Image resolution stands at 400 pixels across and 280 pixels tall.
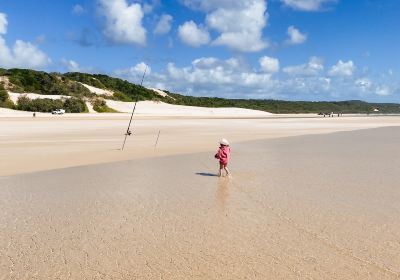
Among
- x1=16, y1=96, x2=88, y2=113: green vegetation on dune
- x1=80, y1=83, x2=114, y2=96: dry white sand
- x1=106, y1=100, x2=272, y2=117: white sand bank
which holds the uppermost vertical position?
x1=80, y1=83, x2=114, y2=96: dry white sand

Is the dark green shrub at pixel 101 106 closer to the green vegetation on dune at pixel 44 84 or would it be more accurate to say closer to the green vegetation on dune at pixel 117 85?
the green vegetation on dune at pixel 44 84

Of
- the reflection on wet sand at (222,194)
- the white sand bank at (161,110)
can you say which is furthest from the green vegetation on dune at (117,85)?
the reflection on wet sand at (222,194)

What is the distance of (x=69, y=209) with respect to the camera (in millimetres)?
9945

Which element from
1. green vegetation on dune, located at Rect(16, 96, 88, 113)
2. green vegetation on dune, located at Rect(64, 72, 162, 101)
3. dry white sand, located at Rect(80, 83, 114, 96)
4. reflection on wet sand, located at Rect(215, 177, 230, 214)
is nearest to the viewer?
reflection on wet sand, located at Rect(215, 177, 230, 214)

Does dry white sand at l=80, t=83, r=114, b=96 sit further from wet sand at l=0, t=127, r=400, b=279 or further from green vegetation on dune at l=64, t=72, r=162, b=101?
wet sand at l=0, t=127, r=400, b=279

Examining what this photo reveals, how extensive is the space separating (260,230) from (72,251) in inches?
129

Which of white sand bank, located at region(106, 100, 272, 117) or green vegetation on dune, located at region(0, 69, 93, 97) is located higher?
green vegetation on dune, located at region(0, 69, 93, 97)

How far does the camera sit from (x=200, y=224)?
28.5 feet

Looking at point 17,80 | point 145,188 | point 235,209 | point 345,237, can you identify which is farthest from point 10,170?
point 17,80

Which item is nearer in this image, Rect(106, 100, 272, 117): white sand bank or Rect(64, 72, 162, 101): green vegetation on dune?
Rect(106, 100, 272, 117): white sand bank

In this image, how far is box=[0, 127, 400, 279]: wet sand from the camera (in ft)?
21.0

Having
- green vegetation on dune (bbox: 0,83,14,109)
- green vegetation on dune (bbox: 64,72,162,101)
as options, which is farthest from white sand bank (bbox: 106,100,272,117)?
green vegetation on dune (bbox: 0,83,14,109)

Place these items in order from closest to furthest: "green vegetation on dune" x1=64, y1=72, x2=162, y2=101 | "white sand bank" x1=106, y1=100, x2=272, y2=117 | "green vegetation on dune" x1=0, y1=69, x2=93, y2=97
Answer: "white sand bank" x1=106, y1=100, x2=272, y2=117 < "green vegetation on dune" x1=0, y1=69, x2=93, y2=97 < "green vegetation on dune" x1=64, y1=72, x2=162, y2=101

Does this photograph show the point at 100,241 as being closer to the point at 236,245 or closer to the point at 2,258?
the point at 2,258
